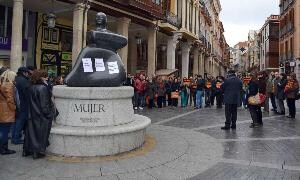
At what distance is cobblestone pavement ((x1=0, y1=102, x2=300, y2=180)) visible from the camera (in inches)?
219

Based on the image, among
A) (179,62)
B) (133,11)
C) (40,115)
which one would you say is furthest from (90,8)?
(179,62)

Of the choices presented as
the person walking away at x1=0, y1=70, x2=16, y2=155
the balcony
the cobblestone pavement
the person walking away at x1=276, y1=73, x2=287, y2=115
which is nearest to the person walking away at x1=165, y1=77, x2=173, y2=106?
the balcony

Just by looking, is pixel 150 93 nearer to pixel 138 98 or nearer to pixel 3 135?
pixel 138 98

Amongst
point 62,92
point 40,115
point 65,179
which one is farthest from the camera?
point 62,92

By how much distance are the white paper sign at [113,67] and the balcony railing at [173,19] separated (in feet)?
59.4

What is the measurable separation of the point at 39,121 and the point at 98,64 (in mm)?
1840

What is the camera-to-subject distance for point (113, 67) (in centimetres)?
773

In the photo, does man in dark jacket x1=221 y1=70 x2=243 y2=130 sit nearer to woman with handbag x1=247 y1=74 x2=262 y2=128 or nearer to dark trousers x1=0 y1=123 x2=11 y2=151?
woman with handbag x1=247 y1=74 x2=262 y2=128

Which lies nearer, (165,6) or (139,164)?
(139,164)

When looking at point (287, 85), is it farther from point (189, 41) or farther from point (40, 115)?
point (189, 41)

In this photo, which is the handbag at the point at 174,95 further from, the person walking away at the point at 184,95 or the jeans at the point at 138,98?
the jeans at the point at 138,98

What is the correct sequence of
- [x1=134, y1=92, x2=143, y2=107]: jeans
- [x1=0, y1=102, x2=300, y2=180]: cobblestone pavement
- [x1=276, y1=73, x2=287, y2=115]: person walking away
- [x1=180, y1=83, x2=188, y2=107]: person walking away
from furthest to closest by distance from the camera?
[x1=180, y1=83, x2=188, y2=107]: person walking away < [x1=134, y1=92, x2=143, y2=107]: jeans < [x1=276, y1=73, x2=287, y2=115]: person walking away < [x1=0, y1=102, x2=300, y2=180]: cobblestone pavement

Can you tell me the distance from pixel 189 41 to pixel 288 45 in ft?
48.5

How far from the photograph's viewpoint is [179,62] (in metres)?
37.0
